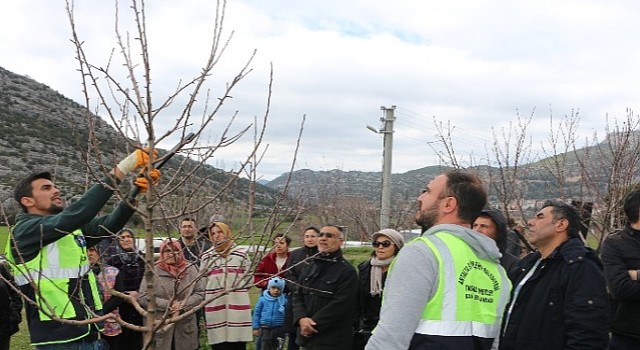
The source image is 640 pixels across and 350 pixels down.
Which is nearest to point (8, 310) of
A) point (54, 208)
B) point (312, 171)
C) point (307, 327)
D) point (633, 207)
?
point (54, 208)

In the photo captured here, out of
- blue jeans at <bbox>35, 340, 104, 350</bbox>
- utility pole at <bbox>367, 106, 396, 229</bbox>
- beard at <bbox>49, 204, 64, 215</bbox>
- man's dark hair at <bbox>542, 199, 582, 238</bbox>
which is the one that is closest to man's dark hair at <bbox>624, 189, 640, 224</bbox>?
man's dark hair at <bbox>542, 199, 582, 238</bbox>

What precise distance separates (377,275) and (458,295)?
12.3 feet

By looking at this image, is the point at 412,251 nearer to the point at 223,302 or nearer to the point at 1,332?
the point at 223,302

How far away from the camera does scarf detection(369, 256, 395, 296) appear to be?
612cm

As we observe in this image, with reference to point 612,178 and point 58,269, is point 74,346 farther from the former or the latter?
point 612,178

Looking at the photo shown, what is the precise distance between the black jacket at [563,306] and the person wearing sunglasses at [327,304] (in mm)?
2452

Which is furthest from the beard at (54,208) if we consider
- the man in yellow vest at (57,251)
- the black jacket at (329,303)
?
the black jacket at (329,303)

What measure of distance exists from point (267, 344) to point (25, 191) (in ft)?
13.0

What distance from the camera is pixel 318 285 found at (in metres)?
6.23

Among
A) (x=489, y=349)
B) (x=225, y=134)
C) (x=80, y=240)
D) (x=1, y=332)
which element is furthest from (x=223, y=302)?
(x=489, y=349)

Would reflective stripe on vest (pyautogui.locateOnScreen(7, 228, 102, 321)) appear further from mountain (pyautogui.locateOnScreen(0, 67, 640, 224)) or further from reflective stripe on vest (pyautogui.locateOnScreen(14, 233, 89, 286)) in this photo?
mountain (pyautogui.locateOnScreen(0, 67, 640, 224))

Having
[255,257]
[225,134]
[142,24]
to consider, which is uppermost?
[142,24]

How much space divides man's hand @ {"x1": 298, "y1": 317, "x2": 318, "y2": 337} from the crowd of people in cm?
1

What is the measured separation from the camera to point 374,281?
6188 millimetres
